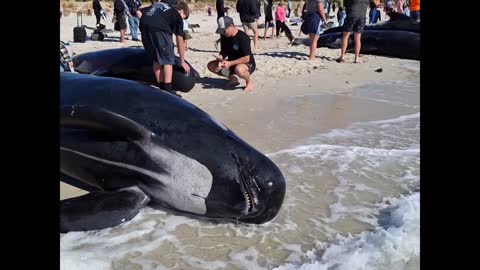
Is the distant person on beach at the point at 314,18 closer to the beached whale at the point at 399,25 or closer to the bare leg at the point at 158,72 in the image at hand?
the beached whale at the point at 399,25

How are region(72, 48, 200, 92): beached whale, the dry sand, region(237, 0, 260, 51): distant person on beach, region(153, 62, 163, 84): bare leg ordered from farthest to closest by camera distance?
region(237, 0, 260, 51): distant person on beach → region(72, 48, 200, 92): beached whale → region(153, 62, 163, 84): bare leg → the dry sand

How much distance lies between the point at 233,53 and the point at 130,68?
1.67 m

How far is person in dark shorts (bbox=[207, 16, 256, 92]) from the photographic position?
26.1 feet

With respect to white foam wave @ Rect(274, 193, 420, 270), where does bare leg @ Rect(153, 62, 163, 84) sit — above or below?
above

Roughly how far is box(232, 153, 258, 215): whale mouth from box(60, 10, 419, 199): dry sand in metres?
1.50

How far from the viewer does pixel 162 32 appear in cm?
706

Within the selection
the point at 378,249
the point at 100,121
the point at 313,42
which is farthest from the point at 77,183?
the point at 313,42

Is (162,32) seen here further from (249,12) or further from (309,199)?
(249,12)

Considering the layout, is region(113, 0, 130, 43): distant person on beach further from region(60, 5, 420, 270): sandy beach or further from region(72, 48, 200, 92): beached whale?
region(60, 5, 420, 270): sandy beach

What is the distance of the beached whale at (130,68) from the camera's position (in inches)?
310

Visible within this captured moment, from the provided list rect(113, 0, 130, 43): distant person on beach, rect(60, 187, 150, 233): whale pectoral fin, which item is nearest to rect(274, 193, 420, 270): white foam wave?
rect(60, 187, 150, 233): whale pectoral fin

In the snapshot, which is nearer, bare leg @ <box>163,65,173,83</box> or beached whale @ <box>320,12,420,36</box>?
bare leg @ <box>163,65,173,83</box>

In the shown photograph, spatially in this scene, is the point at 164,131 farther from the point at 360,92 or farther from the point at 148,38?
the point at 360,92
